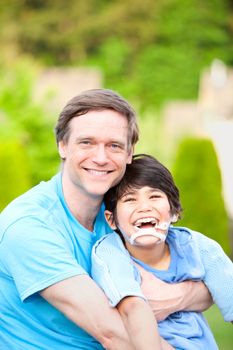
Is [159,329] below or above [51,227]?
below

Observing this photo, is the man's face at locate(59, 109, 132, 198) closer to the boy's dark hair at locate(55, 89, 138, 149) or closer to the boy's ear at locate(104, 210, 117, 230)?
the boy's dark hair at locate(55, 89, 138, 149)

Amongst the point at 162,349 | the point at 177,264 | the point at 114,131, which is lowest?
the point at 162,349

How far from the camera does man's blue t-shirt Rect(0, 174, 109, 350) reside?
3.08 metres

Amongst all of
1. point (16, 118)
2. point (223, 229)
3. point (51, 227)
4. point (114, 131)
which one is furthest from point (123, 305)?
point (16, 118)

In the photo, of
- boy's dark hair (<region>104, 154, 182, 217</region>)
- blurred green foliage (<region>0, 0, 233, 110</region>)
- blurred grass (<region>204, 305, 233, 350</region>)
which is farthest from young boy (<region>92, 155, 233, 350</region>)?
blurred green foliage (<region>0, 0, 233, 110</region>)

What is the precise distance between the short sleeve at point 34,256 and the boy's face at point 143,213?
0.95 feet

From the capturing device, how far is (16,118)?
60.7 feet

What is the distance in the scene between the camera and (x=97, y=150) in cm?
326

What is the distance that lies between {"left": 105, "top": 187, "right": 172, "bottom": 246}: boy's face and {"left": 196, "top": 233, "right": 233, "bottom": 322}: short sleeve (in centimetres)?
21

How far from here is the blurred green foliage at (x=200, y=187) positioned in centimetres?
1196

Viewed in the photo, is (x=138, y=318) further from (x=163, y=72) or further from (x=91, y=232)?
(x=163, y=72)

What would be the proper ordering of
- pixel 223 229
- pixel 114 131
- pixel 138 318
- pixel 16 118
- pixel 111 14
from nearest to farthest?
pixel 138 318 → pixel 114 131 → pixel 223 229 → pixel 16 118 → pixel 111 14

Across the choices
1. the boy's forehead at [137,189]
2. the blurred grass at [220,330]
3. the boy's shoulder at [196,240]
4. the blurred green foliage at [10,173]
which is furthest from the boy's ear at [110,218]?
the blurred green foliage at [10,173]

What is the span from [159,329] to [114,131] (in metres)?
0.74
